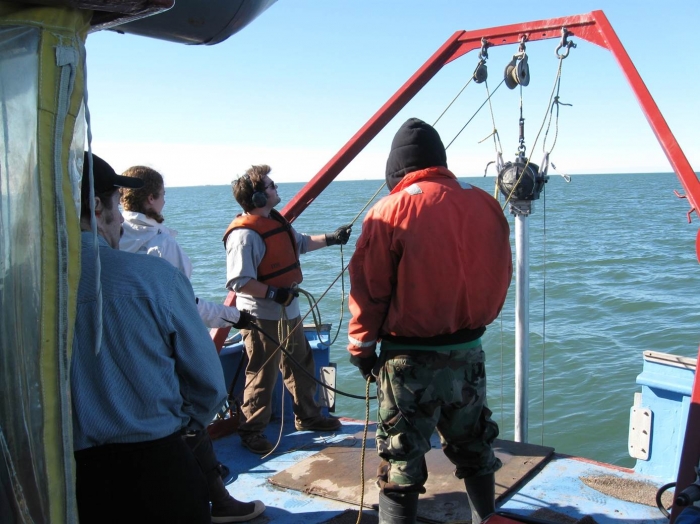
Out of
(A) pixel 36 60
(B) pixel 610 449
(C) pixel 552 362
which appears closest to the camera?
(A) pixel 36 60

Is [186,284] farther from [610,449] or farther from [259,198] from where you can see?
[610,449]

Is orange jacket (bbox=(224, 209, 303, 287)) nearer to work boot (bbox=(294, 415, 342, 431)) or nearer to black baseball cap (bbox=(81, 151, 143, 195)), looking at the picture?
work boot (bbox=(294, 415, 342, 431))

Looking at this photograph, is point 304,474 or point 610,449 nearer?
point 304,474

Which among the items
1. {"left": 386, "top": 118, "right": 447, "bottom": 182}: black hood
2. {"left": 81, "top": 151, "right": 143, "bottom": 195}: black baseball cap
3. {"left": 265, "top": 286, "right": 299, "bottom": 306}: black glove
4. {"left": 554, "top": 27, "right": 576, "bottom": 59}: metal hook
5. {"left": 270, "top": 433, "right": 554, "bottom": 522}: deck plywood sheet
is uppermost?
{"left": 554, "top": 27, "right": 576, "bottom": 59}: metal hook

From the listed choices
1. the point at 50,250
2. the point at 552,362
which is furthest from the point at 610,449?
the point at 50,250

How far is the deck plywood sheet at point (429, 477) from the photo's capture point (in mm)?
3338

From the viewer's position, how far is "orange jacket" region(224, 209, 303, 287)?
162 inches

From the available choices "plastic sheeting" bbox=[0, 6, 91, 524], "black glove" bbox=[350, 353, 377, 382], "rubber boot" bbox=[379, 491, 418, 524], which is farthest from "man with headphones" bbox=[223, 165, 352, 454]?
"plastic sheeting" bbox=[0, 6, 91, 524]

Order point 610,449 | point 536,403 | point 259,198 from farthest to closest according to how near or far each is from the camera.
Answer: point 536,403 → point 610,449 → point 259,198

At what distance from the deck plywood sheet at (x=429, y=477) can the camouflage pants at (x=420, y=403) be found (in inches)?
25.1

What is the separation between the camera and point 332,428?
14.8 feet

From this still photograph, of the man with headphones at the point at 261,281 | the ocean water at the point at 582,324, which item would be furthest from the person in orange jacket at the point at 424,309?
the ocean water at the point at 582,324

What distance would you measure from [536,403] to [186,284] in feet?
25.9

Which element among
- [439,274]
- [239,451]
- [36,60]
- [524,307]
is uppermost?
[36,60]
